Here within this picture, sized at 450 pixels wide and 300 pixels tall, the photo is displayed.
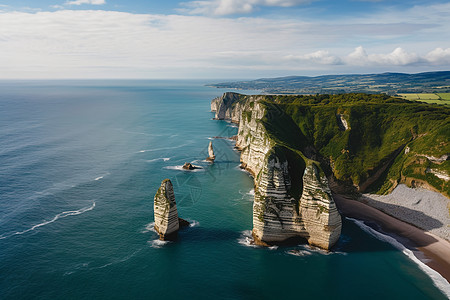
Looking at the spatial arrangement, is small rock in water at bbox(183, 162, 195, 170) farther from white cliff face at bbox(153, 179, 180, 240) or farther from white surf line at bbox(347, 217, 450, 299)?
white surf line at bbox(347, 217, 450, 299)

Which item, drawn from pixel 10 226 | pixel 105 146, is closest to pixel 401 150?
pixel 10 226

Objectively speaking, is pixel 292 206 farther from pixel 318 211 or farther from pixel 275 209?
pixel 318 211

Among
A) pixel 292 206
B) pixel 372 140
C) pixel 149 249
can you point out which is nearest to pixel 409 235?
pixel 292 206

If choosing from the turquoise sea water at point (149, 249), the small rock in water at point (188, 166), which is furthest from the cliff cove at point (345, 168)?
the small rock in water at point (188, 166)

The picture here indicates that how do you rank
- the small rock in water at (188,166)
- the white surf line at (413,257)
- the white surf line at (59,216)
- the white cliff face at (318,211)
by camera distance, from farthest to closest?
the small rock in water at (188,166) < the white surf line at (59,216) < the white cliff face at (318,211) < the white surf line at (413,257)

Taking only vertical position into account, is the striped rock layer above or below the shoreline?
above

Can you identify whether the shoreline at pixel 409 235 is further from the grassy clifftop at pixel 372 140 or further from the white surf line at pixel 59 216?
the white surf line at pixel 59 216

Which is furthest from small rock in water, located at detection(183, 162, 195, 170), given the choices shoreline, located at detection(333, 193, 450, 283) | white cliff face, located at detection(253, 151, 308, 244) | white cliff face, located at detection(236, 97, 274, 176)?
shoreline, located at detection(333, 193, 450, 283)
